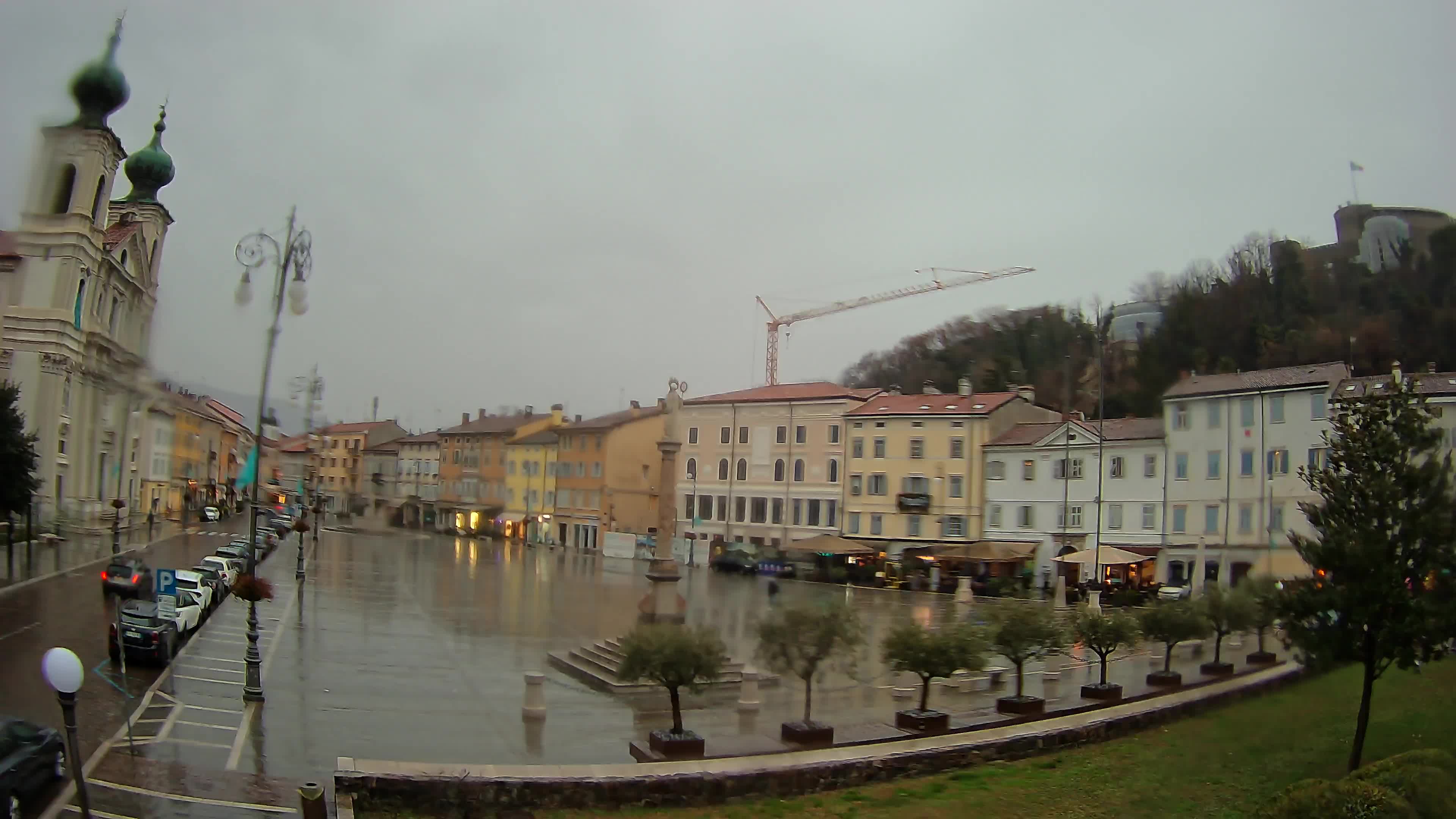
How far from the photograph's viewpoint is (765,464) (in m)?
60.9

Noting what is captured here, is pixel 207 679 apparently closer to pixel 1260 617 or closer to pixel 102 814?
pixel 102 814

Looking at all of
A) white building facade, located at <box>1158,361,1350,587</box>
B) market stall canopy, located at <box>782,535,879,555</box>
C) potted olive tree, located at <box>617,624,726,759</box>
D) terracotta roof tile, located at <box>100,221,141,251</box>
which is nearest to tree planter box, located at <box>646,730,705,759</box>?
potted olive tree, located at <box>617,624,726,759</box>

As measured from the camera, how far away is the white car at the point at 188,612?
2167cm

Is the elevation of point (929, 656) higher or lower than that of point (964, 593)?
higher

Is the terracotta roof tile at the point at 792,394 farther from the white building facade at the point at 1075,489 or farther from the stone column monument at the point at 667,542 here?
the stone column monument at the point at 667,542

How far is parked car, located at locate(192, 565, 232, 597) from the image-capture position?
27453 mm

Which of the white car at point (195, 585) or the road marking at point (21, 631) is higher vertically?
the white car at point (195, 585)

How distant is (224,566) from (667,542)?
16.1m

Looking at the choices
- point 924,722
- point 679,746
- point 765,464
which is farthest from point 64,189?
point 765,464

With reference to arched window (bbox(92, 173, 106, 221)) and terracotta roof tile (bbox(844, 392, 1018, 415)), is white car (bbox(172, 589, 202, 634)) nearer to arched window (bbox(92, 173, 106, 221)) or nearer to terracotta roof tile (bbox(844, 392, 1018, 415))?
arched window (bbox(92, 173, 106, 221))

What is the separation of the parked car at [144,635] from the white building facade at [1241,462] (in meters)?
25.9

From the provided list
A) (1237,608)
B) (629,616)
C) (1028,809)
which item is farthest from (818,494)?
(1028,809)

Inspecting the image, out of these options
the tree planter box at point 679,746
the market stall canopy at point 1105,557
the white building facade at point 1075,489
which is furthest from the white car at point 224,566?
the white building facade at point 1075,489

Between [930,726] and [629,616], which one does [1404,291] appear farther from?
[930,726]
